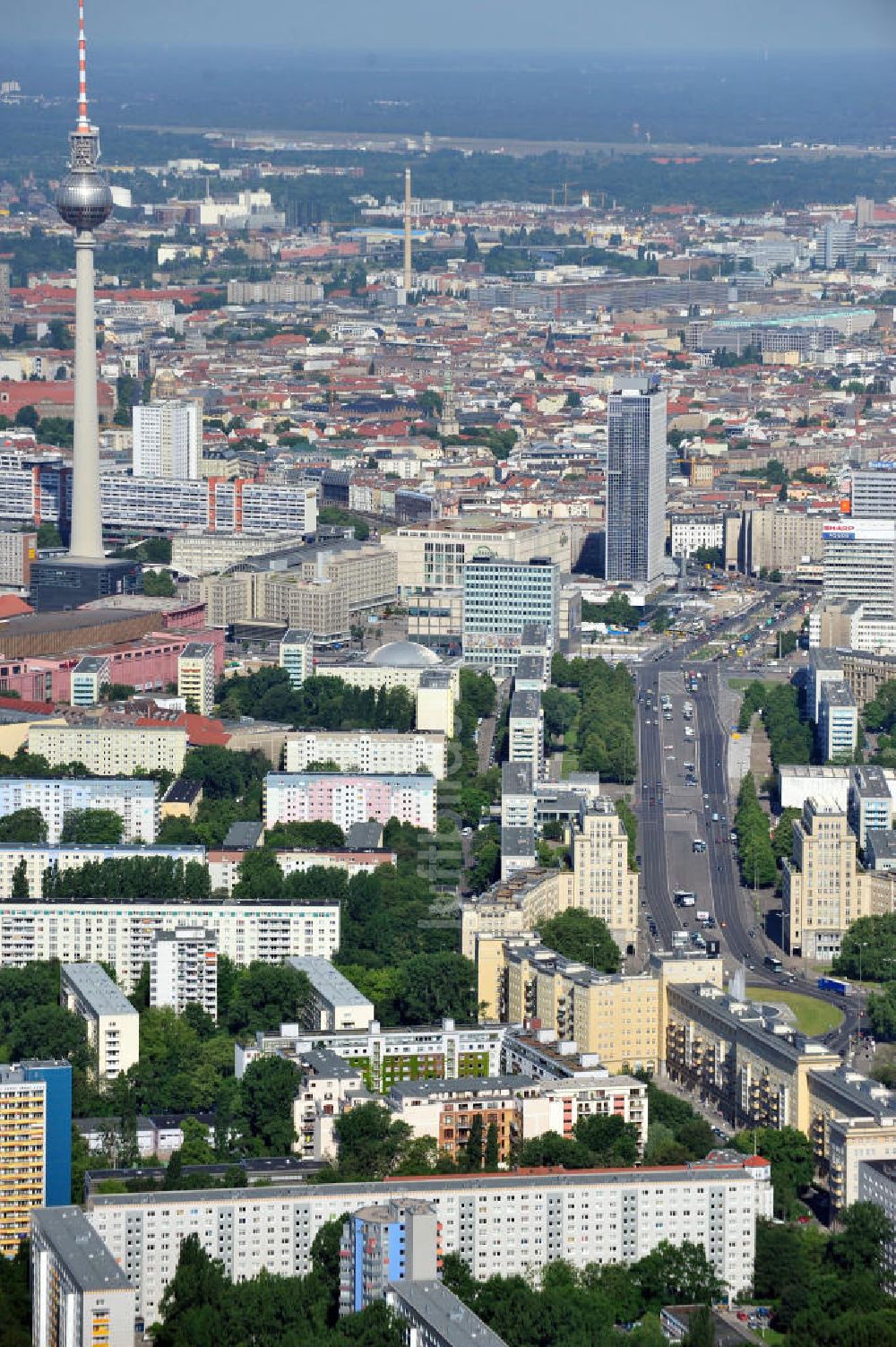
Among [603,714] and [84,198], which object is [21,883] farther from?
[84,198]

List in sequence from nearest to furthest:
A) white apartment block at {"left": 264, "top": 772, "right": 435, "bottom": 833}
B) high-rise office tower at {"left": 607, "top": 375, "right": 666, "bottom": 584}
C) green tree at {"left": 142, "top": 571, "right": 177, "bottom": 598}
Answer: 1. white apartment block at {"left": 264, "top": 772, "right": 435, "bottom": 833}
2. green tree at {"left": 142, "top": 571, "right": 177, "bottom": 598}
3. high-rise office tower at {"left": 607, "top": 375, "right": 666, "bottom": 584}

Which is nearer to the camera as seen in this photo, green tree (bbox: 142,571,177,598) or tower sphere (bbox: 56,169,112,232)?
green tree (bbox: 142,571,177,598)

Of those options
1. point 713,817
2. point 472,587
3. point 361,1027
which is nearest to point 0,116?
point 472,587

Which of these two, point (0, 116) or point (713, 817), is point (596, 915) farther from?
point (0, 116)

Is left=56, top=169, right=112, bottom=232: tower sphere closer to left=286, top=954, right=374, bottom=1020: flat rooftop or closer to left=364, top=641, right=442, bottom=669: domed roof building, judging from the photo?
left=364, top=641, right=442, bottom=669: domed roof building

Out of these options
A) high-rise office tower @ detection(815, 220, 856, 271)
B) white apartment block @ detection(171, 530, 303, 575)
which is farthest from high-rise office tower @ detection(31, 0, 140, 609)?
high-rise office tower @ detection(815, 220, 856, 271)

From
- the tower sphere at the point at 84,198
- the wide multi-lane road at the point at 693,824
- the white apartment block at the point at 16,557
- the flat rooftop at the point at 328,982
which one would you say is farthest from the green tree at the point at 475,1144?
the tower sphere at the point at 84,198
